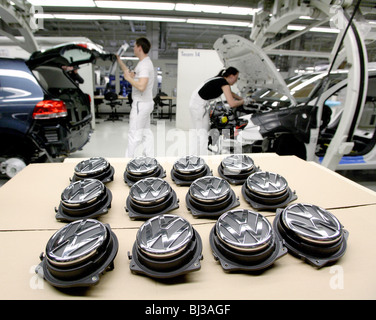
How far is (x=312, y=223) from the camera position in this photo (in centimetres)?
65

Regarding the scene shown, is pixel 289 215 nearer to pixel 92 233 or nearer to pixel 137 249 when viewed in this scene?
pixel 137 249

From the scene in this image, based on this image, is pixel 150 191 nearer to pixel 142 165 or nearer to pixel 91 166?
pixel 142 165

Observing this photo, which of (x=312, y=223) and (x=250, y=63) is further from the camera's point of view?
Answer: (x=250, y=63)

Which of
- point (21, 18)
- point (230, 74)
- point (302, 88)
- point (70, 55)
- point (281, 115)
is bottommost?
point (281, 115)

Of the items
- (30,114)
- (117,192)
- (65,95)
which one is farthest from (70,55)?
(117,192)

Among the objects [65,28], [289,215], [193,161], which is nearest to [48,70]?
[193,161]

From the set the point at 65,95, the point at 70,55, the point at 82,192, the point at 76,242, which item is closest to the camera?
the point at 76,242

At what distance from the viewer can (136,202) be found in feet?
2.59

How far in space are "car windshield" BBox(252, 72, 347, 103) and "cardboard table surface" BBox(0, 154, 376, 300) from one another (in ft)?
7.76

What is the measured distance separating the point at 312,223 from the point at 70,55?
10.1 feet

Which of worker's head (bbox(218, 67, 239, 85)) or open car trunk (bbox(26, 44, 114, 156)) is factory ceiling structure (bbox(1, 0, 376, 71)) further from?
open car trunk (bbox(26, 44, 114, 156))

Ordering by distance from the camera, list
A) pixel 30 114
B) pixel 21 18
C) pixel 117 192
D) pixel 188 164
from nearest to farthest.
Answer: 1. pixel 117 192
2. pixel 188 164
3. pixel 30 114
4. pixel 21 18

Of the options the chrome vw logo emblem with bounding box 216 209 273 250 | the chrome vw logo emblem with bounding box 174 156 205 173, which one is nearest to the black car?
the chrome vw logo emblem with bounding box 174 156 205 173

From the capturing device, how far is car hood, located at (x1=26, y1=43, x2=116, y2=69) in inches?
94.3
